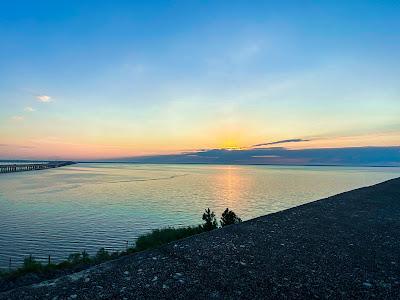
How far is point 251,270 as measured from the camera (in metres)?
8.60

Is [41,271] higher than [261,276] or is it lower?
lower

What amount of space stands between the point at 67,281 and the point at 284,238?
26.0ft

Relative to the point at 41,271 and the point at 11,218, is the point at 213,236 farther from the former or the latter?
the point at 11,218

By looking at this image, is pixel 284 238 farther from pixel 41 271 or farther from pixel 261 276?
pixel 41 271

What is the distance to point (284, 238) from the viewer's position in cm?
1216

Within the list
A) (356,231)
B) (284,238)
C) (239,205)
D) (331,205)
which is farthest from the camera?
(239,205)

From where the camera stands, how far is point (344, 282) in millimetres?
7859

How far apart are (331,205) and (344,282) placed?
15.3 m

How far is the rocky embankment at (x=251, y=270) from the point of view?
7.39 m

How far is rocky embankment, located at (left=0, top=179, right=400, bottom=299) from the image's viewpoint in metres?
7.39

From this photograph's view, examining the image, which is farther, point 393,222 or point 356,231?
point 393,222

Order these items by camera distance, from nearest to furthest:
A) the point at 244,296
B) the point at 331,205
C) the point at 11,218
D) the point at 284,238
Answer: the point at 244,296 < the point at 284,238 < the point at 331,205 < the point at 11,218

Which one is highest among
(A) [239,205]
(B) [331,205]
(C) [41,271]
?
(B) [331,205]

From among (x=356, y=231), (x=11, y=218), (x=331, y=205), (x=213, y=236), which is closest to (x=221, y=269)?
(x=213, y=236)
